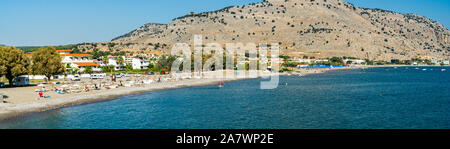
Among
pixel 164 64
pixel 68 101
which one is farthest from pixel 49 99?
pixel 164 64

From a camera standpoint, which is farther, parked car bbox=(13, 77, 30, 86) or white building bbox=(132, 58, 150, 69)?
white building bbox=(132, 58, 150, 69)

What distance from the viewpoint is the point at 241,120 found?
36000 millimetres

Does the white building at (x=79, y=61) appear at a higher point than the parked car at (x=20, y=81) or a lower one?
higher

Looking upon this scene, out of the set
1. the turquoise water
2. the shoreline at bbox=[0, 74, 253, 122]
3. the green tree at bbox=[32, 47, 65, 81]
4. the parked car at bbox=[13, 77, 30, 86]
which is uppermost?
the green tree at bbox=[32, 47, 65, 81]

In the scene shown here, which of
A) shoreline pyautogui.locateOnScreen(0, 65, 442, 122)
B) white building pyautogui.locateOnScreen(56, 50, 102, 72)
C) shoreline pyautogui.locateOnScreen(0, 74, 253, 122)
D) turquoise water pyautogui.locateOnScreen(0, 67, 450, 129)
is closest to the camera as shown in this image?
turquoise water pyautogui.locateOnScreen(0, 67, 450, 129)

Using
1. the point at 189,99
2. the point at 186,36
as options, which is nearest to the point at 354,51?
the point at 186,36

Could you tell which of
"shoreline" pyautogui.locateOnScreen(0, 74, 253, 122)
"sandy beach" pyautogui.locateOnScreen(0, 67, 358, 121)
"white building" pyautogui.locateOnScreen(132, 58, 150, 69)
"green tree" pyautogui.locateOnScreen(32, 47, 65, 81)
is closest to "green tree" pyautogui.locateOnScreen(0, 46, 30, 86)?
"sandy beach" pyautogui.locateOnScreen(0, 67, 358, 121)

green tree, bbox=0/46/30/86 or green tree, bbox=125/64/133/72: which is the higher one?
green tree, bbox=0/46/30/86

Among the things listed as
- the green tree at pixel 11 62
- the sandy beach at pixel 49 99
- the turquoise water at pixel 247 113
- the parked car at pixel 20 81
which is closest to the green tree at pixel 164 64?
the sandy beach at pixel 49 99

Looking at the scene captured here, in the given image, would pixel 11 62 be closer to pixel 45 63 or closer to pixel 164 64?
pixel 45 63

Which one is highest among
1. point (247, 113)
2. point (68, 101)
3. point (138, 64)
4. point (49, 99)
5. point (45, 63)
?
point (45, 63)

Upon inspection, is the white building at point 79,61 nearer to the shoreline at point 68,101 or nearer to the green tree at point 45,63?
the green tree at point 45,63

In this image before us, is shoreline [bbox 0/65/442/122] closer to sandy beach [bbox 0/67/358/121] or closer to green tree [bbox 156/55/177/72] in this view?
sandy beach [bbox 0/67/358/121]
